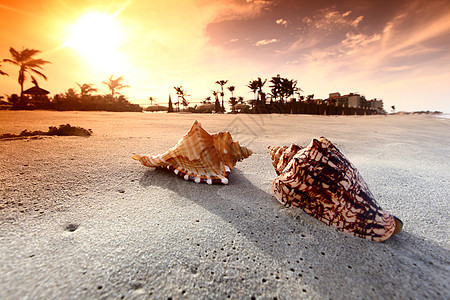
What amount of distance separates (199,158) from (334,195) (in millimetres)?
1130

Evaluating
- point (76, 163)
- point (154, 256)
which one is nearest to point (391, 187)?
point (154, 256)

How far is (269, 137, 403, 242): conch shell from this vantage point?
1.13m

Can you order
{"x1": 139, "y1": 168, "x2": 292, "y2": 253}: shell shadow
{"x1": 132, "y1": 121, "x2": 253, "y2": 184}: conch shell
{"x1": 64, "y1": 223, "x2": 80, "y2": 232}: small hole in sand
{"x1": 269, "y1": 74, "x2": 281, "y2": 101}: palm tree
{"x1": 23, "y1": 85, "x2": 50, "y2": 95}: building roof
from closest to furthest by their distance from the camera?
{"x1": 64, "y1": 223, "x2": 80, "y2": 232}: small hole in sand
{"x1": 139, "y1": 168, "x2": 292, "y2": 253}: shell shadow
{"x1": 132, "y1": 121, "x2": 253, "y2": 184}: conch shell
{"x1": 23, "y1": 85, "x2": 50, "y2": 95}: building roof
{"x1": 269, "y1": 74, "x2": 281, "y2": 101}: palm tree

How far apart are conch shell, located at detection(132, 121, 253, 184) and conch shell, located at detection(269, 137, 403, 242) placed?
2.23ft

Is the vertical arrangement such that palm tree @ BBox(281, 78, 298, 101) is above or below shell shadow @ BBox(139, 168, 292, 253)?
above

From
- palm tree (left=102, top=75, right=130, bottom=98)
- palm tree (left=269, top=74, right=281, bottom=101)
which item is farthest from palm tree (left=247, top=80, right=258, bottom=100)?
palm tree (left=102, top=75, right=130, bottom=98)

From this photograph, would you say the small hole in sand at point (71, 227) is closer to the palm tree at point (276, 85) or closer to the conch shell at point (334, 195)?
the conch shell at point (334, 195)

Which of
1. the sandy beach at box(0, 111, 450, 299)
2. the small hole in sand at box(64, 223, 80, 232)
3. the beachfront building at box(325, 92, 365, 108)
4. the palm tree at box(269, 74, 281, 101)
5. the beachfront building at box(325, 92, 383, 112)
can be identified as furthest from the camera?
the beachfront building at box(325, 92, 383, 112)

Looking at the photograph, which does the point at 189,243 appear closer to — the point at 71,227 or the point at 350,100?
the point at 71,227

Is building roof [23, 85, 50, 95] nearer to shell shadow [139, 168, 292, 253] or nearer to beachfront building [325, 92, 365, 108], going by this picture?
shell shadow [139, 168, 292, 253]

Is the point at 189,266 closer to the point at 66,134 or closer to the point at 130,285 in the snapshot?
the point at 130,285

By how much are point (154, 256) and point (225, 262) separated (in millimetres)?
330

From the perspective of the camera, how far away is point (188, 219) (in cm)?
125

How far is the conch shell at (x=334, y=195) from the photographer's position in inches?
44.3
